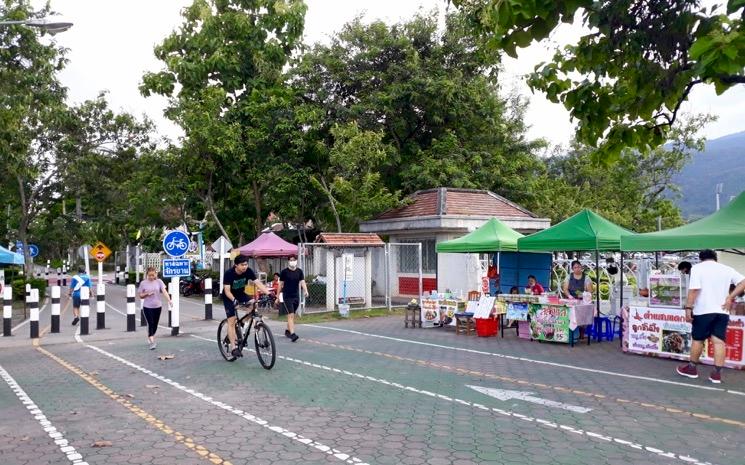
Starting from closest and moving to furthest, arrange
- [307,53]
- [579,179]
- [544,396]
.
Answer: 1. [544,396]
2. [307,53]
3. [579,179]

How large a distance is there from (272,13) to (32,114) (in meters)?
10.8

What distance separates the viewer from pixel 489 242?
15484 mm

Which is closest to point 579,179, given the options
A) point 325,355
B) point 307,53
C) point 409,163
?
point 409,163

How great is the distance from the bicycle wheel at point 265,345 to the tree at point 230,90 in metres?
17.0

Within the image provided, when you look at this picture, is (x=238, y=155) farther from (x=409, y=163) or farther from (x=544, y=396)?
(x=544, y=396)

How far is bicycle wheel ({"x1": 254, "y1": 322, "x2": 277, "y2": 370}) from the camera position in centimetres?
975

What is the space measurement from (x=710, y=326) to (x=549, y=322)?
4265 mm

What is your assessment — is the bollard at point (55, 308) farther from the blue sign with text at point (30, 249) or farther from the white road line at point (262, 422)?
the blue sign with text at point (30, 249)

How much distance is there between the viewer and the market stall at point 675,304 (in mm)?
10008

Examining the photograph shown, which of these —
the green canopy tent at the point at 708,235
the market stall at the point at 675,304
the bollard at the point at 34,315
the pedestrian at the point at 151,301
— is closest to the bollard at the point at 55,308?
the bollard at the point at 34,315

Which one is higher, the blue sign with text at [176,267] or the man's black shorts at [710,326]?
the blue sign with text at [176,267]

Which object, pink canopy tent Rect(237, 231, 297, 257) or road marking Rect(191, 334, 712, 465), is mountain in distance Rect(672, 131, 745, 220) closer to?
pink canopy tent Rect(237, 231, 297, 257)

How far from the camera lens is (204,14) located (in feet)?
93.6

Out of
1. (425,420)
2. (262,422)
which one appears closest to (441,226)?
(425,420)
